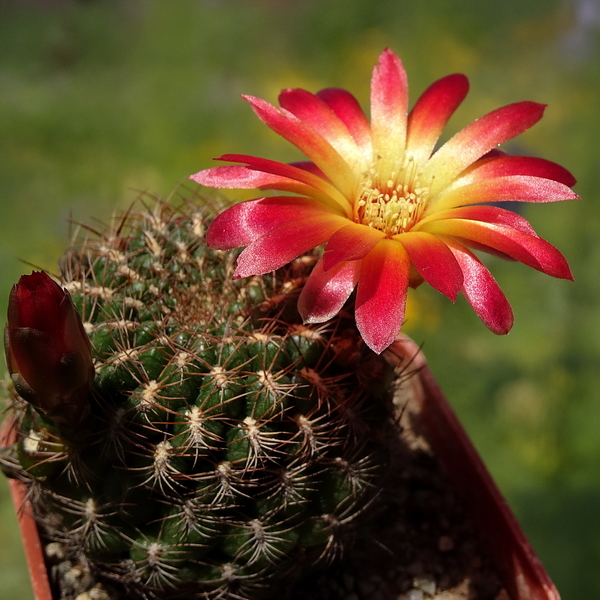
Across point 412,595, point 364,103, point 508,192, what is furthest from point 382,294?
point 364,103

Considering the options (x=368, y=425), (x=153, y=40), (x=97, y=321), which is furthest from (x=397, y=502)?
(x=153, y=40)

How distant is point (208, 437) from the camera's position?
0.71 m

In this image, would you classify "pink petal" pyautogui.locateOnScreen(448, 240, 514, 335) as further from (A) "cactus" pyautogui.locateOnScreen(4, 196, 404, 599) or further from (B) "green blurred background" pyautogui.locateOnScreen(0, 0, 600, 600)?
(B) "green blurred background" pyautogui.locateOnScreen(0, 0, 600, 600)

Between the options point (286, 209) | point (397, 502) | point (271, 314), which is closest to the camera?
point (286, 209)

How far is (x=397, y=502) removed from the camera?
1.02 meters

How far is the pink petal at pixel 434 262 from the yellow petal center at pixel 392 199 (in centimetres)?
6

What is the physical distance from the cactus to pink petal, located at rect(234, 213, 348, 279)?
0.14m

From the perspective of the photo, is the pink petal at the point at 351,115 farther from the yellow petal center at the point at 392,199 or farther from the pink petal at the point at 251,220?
the pink petal at the point at 251,220

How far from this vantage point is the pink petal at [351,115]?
811mm

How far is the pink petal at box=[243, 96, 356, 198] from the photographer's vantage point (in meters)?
0.70

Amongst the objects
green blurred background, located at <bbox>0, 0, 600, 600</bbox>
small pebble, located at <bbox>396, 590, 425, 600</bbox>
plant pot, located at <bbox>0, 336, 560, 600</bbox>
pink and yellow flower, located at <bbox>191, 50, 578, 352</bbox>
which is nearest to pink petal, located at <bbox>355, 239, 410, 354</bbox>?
pink and yellow flower, located at <bbox>191, 50, 578, 352</bbox>

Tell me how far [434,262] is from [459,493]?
54 cm

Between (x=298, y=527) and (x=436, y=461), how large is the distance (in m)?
0.37

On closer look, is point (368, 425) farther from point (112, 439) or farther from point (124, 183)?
point (124, 183)
